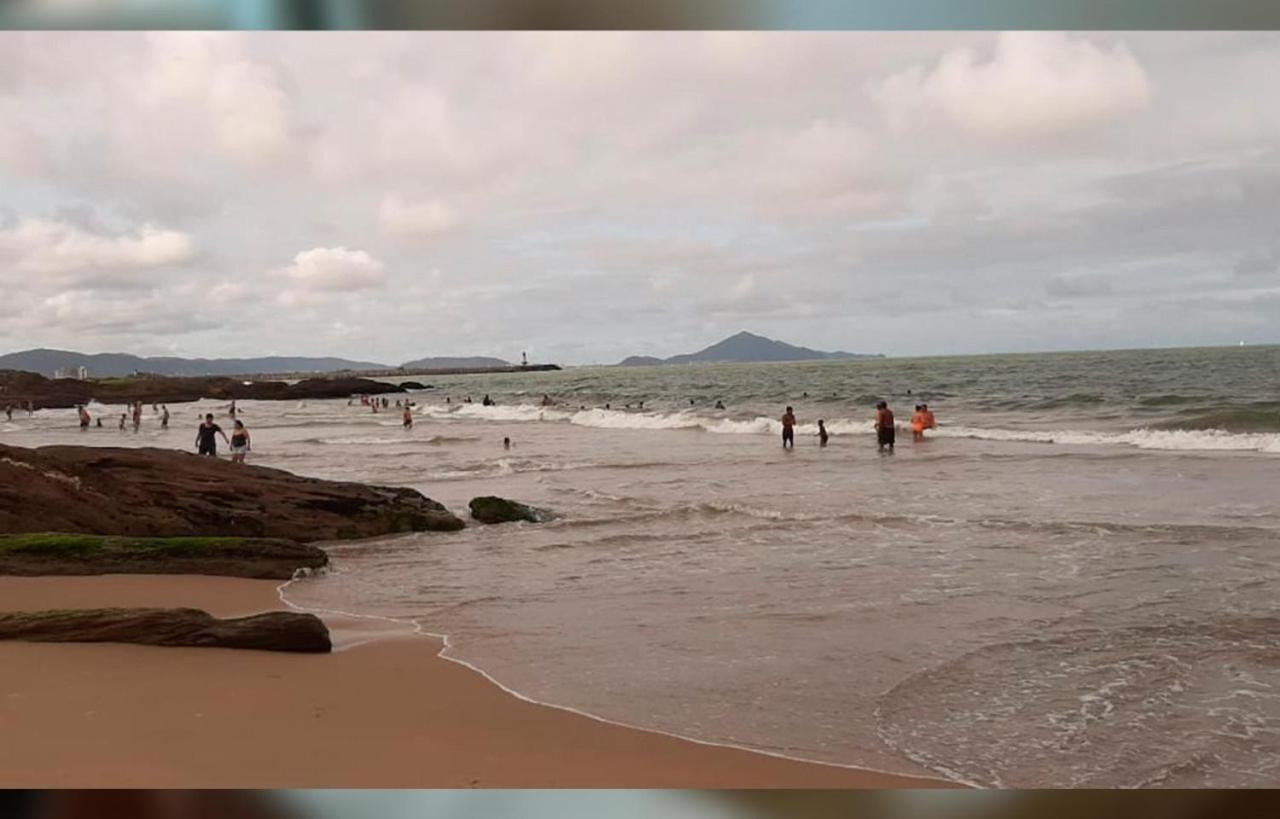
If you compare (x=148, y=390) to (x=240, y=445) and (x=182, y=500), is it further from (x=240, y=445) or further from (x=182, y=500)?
(x=182, y=500)

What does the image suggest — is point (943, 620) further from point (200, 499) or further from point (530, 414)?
point (530, 414)

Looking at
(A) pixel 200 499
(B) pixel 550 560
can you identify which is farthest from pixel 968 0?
(A) pixel 200 499

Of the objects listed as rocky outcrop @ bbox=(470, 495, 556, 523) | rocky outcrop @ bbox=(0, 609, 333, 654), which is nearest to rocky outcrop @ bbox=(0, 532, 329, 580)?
rocky outcrop @ bbox=(0, 609, 333, 654)

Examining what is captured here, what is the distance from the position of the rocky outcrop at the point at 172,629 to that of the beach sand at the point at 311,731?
0.30 feet

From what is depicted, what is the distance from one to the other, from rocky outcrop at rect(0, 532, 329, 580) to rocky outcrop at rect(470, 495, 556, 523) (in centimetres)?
294

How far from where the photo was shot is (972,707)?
404 cm

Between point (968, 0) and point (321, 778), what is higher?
point (968, 0)

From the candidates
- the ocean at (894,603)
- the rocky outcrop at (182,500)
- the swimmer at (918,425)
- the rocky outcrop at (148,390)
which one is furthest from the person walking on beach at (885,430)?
the rocky outcrop at (148,390)

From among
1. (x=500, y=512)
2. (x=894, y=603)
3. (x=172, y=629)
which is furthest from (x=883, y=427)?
(x=172, y=629)

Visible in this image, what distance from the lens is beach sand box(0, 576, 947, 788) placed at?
2594mm

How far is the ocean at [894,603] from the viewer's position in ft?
12.2

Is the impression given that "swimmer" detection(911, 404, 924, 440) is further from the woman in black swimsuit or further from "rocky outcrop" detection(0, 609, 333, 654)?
"rocky outcrop" detection(0, 609, 333, 654)

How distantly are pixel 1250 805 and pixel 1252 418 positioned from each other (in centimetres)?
2309

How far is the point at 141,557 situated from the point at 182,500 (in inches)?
59.4
